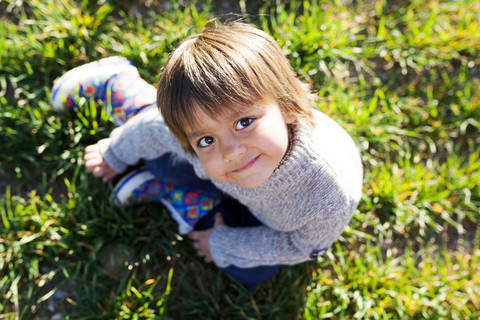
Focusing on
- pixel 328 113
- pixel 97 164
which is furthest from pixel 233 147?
pixel 328 113

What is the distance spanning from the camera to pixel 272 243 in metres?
1.97

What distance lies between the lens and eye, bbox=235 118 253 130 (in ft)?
4.90

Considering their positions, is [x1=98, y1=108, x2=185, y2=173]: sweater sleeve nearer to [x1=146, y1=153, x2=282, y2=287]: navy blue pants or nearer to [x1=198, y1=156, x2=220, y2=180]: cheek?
[x1=146, y1=153, x2=282, y2=287]: navy blue pants

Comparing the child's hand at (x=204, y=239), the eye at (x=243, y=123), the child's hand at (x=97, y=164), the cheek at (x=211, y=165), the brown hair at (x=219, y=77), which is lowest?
the child's hand at (x=204, y=239)

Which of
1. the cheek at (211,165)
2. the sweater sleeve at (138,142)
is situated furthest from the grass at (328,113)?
the cheek at (211,165)

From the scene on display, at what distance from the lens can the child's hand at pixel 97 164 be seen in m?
2.22

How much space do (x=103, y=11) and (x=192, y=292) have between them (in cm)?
164

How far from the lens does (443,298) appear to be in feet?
7.41

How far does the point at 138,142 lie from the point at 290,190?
2.59ft

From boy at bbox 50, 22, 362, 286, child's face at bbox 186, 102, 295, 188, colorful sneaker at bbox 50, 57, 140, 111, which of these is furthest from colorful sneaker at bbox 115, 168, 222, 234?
child's face at bbox 186, 102, 295, 188

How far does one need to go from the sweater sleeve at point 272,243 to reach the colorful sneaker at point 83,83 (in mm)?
977

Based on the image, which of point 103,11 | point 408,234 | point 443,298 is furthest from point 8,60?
point 443,298

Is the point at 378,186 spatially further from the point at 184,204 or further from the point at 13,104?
the point at 13,104

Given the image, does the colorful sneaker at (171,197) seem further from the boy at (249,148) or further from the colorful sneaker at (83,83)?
the colorful sneaker at (83,83)
